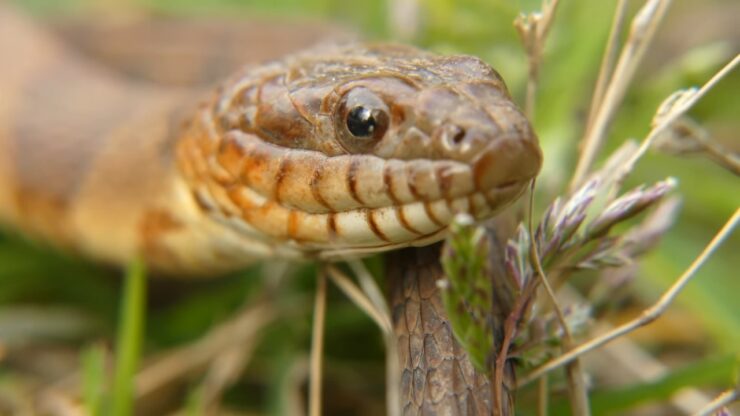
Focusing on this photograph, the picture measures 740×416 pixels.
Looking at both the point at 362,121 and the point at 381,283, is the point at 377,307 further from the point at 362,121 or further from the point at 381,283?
the point at 362,121

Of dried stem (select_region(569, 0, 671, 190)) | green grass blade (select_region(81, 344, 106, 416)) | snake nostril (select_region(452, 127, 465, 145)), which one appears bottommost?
green grass blade (select_region(81, 344, 106, 416))

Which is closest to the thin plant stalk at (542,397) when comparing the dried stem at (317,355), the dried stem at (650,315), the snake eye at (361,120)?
the dried stem at (650,315)

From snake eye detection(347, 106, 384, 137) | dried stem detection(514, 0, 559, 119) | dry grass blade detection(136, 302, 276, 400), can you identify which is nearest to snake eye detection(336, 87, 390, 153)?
snake eye detection(347, 106, 384, 137)

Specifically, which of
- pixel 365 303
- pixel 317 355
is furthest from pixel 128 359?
pixel 365 303

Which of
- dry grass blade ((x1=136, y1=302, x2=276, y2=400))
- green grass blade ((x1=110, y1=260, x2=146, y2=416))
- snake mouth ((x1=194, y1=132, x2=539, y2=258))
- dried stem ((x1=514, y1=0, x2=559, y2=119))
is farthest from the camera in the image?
dry grass blade ((x1=136, y1=302, x2=276, y2=400))

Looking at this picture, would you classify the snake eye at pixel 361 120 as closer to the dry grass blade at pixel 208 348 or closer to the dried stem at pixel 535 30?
the dried stem at pixel 535 30

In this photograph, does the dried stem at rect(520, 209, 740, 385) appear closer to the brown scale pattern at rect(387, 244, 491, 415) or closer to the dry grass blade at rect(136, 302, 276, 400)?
the brown scale pattern at rect(387, 244, 491, 415)

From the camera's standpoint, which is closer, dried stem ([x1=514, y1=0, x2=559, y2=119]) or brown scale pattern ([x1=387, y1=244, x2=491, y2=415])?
brown scale pattern ([x1=387, y1=244, x2=491, y2=415])

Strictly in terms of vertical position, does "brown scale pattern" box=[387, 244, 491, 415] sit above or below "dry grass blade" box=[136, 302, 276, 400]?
below
